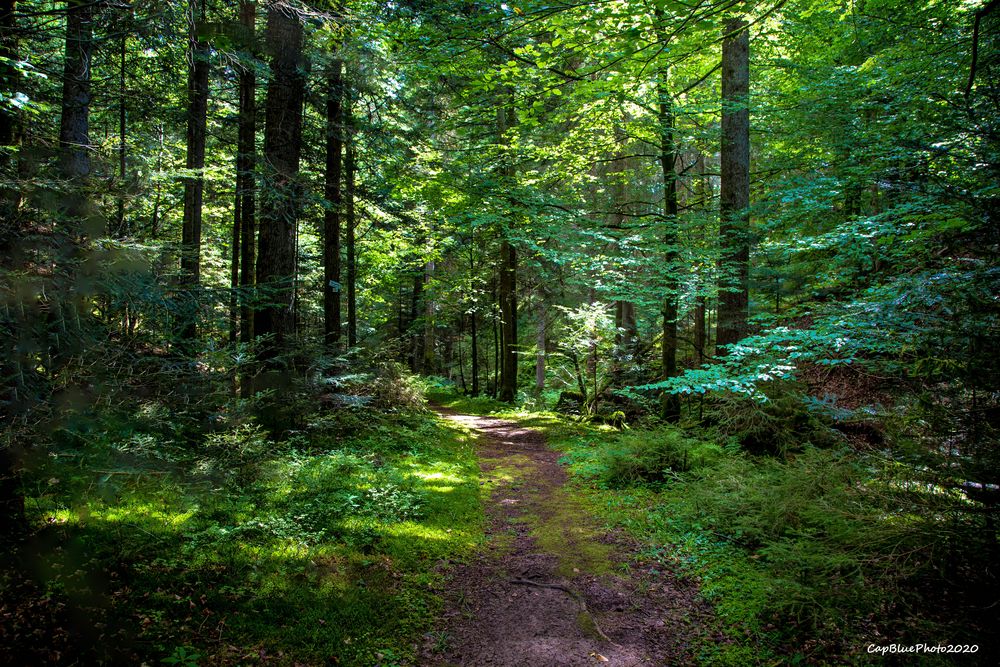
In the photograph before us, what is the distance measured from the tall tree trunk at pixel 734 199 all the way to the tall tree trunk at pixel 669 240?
97 centimetres

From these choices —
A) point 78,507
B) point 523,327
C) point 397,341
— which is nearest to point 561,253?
point 397,341

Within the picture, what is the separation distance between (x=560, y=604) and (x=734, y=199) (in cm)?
817

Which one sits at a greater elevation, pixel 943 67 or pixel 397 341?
pixel 943 67

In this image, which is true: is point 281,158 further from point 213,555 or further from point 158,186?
point 213,555

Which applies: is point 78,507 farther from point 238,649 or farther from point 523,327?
point 523,327

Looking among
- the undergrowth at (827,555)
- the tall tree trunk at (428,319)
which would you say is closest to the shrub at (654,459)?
the undergrowth at (827,555)

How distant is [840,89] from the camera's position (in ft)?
24.4

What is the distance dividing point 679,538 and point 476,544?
2459 millimetres

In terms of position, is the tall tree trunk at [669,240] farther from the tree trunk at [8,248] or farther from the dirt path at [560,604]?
the tree trunk at [8,248]

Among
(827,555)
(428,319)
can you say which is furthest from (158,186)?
(428,319)

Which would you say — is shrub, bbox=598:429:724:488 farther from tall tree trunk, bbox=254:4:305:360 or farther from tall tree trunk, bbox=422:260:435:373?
tall tree trunk, bbox=422:260:435:373

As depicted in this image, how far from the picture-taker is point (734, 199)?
931 centimetres

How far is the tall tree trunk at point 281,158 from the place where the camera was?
27.0 ft

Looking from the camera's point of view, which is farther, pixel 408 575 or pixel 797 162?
pixel 797 162
